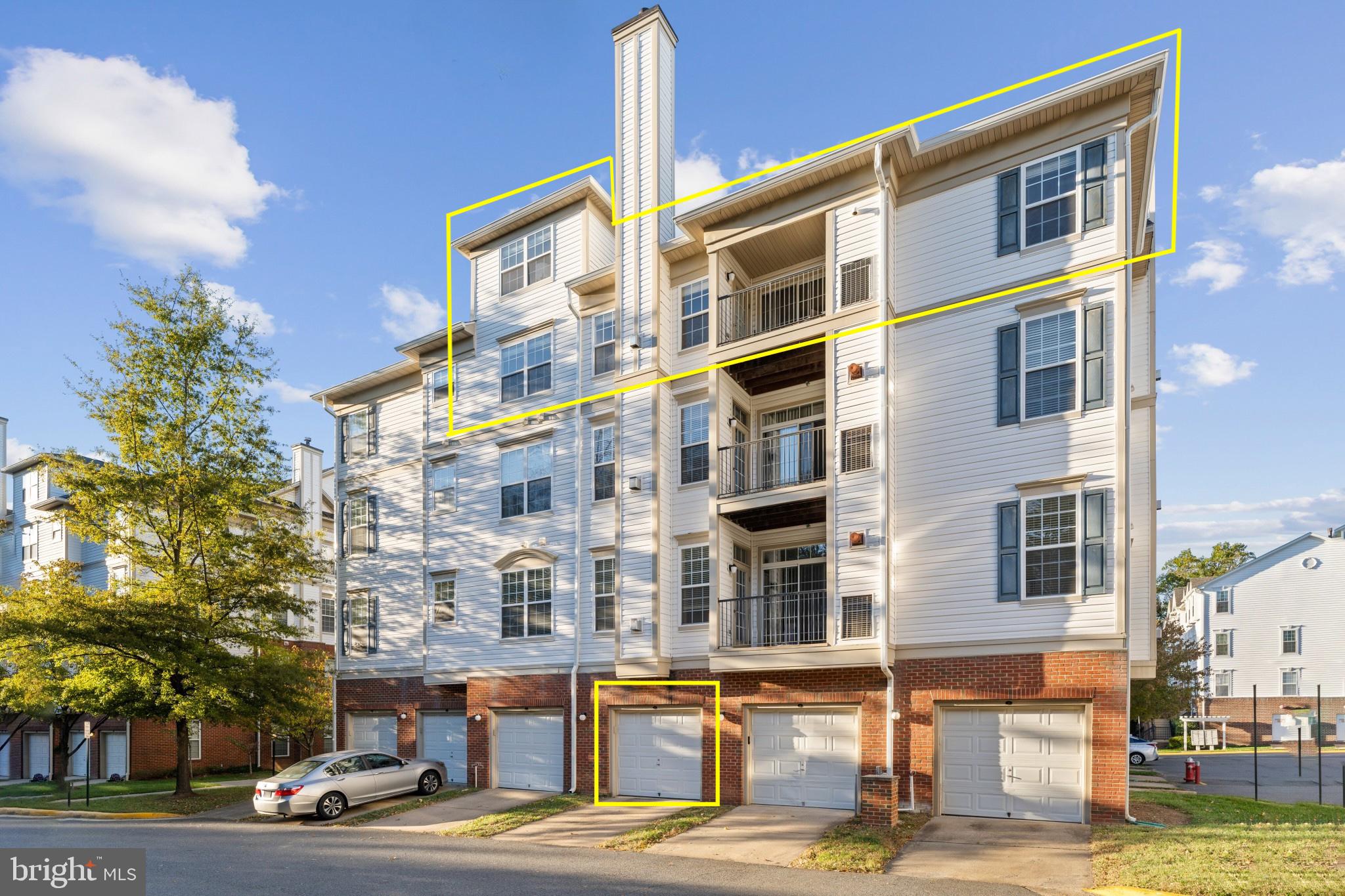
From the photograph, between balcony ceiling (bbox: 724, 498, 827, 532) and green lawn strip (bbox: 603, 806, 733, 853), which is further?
balcony ceiling (bbox: 724, 498, 827, 532)

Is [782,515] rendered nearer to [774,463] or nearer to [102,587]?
[774,463]

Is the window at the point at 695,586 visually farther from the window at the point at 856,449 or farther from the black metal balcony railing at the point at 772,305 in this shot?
the black metal balcony railing at the point at 772,305

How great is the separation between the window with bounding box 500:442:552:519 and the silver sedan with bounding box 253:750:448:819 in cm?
662

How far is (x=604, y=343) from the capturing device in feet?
73.4

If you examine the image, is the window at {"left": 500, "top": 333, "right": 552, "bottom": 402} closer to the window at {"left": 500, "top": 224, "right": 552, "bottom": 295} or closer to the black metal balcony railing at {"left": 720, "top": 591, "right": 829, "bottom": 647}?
the window at {"left": 500, "top": 224, "right": 552, "bottom": 295}

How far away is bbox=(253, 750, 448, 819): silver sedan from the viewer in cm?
1920

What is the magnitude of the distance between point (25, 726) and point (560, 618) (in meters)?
28.4

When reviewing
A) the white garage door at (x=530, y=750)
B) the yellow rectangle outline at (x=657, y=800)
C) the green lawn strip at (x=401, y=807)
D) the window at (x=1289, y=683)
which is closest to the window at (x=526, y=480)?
the yellow rectangle outline at (x=657, y=800)

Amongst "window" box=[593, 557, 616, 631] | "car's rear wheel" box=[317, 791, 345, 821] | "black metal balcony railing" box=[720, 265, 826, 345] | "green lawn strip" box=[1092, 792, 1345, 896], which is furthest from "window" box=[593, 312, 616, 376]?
"green lawn strip" box=[1092, 792, 1345, 896]

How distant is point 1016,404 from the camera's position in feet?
54.4

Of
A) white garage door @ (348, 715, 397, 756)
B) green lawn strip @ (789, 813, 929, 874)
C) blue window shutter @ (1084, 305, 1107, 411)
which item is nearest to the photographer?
green lawn strip @ (789, 813, 929, 874)

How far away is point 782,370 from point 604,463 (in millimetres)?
4979

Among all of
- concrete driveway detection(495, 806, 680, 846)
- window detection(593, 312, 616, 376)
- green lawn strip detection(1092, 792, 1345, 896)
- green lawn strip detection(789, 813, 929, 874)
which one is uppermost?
window detection(593, 312, 616, 376)

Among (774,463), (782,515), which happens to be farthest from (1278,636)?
(782,515)
